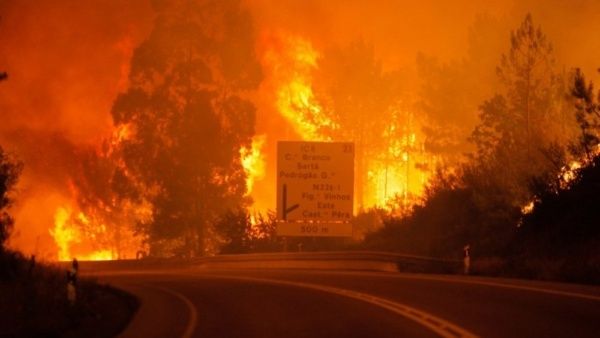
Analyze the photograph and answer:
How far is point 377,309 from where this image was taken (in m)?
16.3

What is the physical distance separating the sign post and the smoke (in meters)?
27.9

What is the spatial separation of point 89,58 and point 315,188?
40.8 metres

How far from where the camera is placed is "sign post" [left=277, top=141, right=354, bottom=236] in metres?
37.2

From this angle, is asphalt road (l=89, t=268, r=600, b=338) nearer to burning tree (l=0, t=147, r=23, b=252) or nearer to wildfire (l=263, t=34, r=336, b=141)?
burning tree (l=0, t=147, r=23, b=252)

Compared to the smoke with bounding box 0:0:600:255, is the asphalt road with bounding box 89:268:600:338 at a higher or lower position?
lower

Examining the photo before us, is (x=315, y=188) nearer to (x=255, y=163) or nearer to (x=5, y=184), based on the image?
(x=5, y=184)

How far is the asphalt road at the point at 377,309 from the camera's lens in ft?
43.0

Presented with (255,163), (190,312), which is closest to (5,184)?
(190,312)

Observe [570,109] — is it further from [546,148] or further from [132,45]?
[132,45]

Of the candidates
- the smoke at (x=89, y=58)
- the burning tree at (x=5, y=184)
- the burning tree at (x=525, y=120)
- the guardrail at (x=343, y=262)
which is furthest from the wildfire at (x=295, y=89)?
the burning tree at (x=5, y=184)

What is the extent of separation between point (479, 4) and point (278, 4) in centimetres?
1732

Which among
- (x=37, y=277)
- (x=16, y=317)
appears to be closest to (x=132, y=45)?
(x=37, y=277)

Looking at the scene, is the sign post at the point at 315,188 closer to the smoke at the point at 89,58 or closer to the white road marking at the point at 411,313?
the white road marking at the point at 411,313

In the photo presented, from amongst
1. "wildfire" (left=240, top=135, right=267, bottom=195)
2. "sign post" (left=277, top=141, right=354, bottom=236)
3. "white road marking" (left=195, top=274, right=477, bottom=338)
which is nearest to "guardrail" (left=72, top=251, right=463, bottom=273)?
"sign post" (left=277, top=141, right=354, bottom=236)
